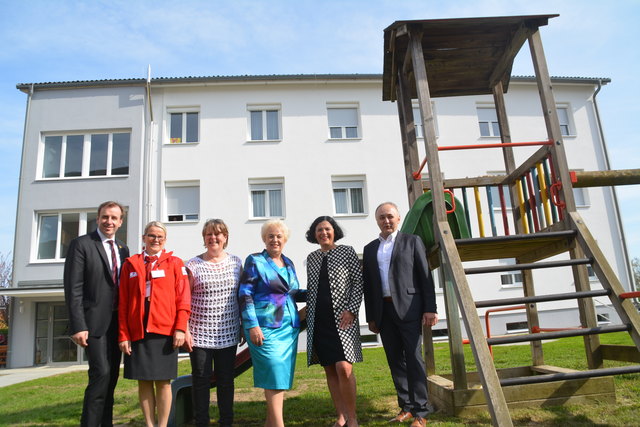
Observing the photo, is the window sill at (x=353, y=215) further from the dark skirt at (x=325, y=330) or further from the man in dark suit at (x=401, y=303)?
the dark skirt at (x=325, y=330)

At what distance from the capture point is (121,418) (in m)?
5.09

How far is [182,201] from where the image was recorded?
1730cm

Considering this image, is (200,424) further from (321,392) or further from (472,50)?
(472,50)

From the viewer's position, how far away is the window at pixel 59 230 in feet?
55.6

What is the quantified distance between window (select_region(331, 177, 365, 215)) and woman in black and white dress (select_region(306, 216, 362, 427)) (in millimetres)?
13325

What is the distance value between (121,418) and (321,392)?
2304mm

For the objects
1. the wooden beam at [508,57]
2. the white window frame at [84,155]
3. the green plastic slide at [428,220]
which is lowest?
the green plastic slide at [428,220]

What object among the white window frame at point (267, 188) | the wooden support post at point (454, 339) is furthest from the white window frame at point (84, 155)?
the wooden support post at point (454, 339)

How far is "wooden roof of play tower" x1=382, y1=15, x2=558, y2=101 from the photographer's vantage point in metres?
5.07

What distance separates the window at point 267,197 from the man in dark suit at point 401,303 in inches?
Result: 509

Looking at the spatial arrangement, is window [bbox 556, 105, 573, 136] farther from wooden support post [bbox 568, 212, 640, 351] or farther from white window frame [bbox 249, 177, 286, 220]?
wooden support post [bbox 568, 212, 640, 351]

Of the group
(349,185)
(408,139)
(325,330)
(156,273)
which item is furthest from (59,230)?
(325,330)

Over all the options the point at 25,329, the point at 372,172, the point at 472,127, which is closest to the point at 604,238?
the point at 472,127

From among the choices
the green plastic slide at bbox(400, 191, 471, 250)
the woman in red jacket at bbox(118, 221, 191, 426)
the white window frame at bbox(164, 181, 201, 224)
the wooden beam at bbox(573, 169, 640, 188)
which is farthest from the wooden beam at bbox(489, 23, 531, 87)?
the white window frame at bbox(164, 181, 201, 224)
